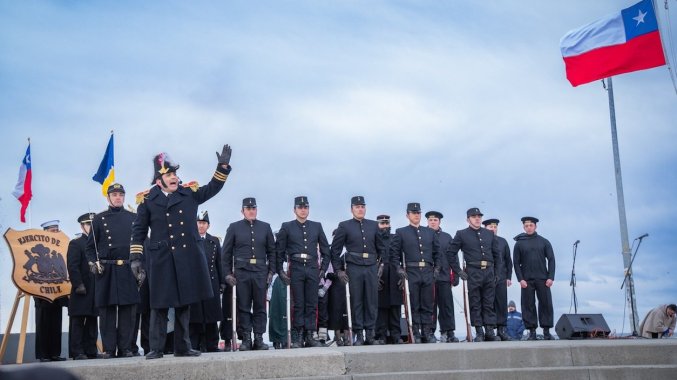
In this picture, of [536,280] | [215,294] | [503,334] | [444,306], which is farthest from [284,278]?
[536,280]

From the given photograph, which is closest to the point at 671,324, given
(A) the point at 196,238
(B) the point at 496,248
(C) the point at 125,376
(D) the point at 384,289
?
(B) the point at 496,248

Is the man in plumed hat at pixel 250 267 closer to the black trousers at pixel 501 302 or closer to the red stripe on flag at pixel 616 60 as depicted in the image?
the black trousers at pixel 501 302

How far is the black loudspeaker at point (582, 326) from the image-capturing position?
39.2 ft

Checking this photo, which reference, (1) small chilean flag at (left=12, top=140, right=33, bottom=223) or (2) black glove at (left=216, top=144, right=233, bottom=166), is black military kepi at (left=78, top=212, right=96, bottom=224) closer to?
(1) small chilean flag at (left=12, top=140, right=33, bottom=223)

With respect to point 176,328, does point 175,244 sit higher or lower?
higher

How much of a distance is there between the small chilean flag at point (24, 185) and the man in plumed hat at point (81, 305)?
2.77 metres

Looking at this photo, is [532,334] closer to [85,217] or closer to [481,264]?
[481,264]

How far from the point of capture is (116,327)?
382 inches

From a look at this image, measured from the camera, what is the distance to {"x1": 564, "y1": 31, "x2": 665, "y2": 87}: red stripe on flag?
583 inches

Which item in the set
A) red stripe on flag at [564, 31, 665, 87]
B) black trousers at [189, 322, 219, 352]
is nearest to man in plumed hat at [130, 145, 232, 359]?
black trousers at [189, 322, 219, 352]

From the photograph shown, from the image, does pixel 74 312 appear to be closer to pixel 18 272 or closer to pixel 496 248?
pixel 18 272

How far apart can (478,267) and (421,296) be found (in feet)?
3.83

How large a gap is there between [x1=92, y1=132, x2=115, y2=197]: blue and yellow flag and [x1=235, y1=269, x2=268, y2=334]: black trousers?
359 centimetres

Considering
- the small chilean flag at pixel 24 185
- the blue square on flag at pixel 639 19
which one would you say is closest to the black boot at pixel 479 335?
the blue square on flag at pixel 639 19
